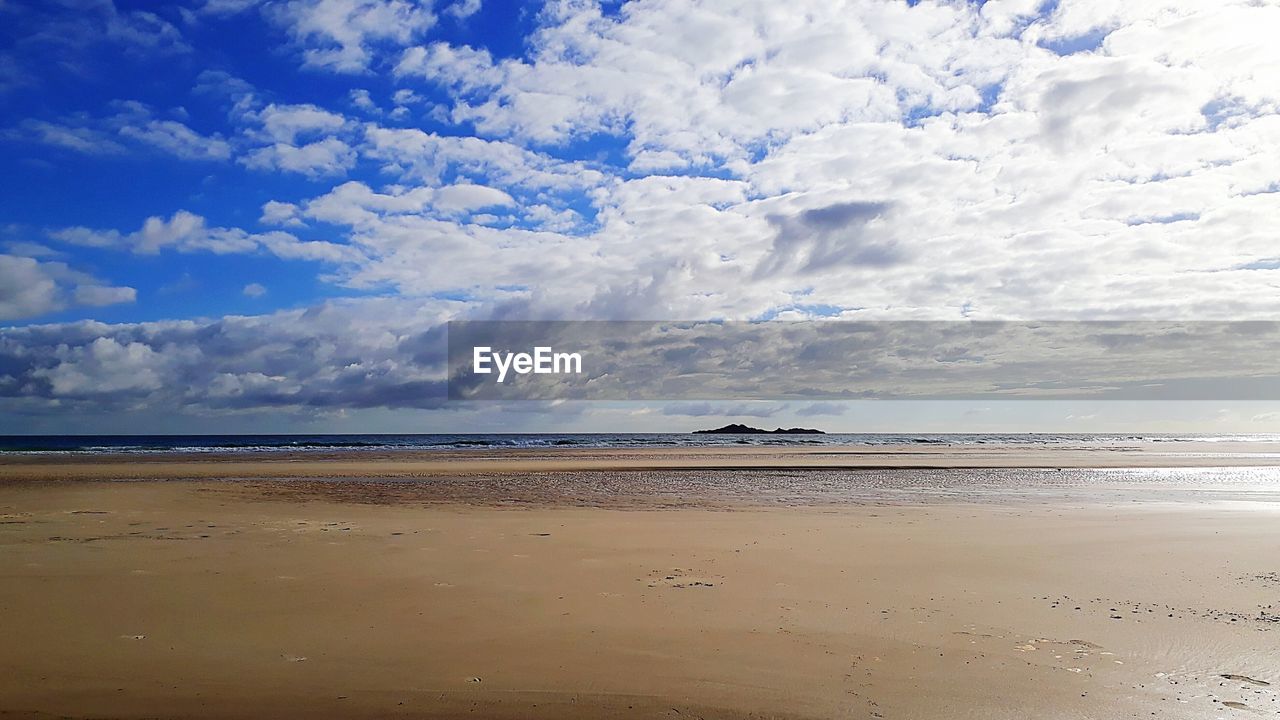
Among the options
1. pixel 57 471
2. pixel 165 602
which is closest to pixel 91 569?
pixel 165 602

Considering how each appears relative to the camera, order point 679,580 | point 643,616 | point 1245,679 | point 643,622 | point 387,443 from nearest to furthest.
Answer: point 1245,679
point 643,622
point 643,616
point 679,580
point 387,443

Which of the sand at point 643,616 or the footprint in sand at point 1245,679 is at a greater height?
the sand at point 643,616

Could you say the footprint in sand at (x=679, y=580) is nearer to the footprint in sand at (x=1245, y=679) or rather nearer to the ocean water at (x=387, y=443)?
the footprint in sand at (x=1245, y=679)

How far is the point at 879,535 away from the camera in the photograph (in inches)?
527

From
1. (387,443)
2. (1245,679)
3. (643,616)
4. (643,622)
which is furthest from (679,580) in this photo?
(387,443)

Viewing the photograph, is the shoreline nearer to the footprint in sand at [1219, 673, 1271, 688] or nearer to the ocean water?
the footprint in sand at [1219, 673, 1271, 688]

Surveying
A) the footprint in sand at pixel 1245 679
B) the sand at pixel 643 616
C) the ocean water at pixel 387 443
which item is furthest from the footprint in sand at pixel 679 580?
the ocean water at pixel 387 443

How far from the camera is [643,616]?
7953 millimetres

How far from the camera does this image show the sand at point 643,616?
583 cm

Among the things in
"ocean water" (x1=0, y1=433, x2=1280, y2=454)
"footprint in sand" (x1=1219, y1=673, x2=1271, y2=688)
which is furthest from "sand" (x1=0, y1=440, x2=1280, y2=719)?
"ocean water" (x1=0, y1=433, x2=1280, y2=454)

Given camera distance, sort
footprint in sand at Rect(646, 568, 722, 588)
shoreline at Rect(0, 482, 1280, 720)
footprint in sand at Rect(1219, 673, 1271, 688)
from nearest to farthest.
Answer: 1. shoreline at Rect(0, 482, 1280, 720)
2. footprint in sand at Rect(1219, 673, 1271, 688)
3. footprint in sand at Rect(646, 568, 722, 588)

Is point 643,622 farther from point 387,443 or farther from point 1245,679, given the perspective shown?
point 387,443

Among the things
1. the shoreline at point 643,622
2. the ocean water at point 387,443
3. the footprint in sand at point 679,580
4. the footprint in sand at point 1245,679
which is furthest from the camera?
the ocean water at point 387,443

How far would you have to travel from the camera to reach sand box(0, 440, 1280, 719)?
19.1 ft
